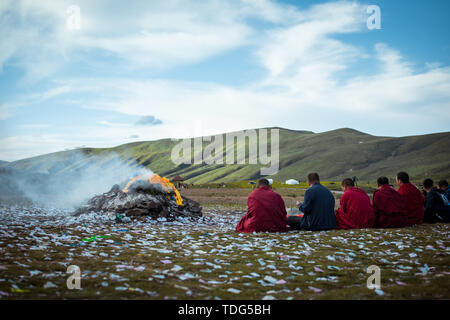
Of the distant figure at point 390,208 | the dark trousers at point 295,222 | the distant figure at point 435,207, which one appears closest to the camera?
the distant figure at point 390,208

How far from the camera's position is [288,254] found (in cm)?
885

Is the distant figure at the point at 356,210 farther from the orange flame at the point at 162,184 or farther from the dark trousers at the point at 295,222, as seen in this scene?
the orange flame at the point at 162,184

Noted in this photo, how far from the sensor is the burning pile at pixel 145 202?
17.4 m

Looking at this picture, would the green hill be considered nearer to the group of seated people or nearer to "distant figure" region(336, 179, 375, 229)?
the group of seated people

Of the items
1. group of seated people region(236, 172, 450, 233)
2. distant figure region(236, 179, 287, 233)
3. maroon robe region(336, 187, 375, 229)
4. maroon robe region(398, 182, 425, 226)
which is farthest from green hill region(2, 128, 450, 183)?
distant figure region(236, 179, 287, 233)

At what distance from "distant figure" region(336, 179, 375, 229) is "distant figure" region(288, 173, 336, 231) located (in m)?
0.63

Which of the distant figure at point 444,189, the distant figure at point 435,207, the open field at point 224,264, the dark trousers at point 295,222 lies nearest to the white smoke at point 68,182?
the dark trousers at point 295,222

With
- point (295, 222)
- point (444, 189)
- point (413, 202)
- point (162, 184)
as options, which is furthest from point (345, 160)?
point (295, 222)

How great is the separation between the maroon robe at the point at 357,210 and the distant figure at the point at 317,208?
638 mm

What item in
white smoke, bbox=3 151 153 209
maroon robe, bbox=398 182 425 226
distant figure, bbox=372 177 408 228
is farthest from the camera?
white smoke, bbox=3 151 153 209

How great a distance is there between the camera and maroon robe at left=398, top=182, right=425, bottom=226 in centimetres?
1452

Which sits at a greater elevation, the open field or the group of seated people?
the group of seated people

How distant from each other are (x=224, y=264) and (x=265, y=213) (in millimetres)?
5732
